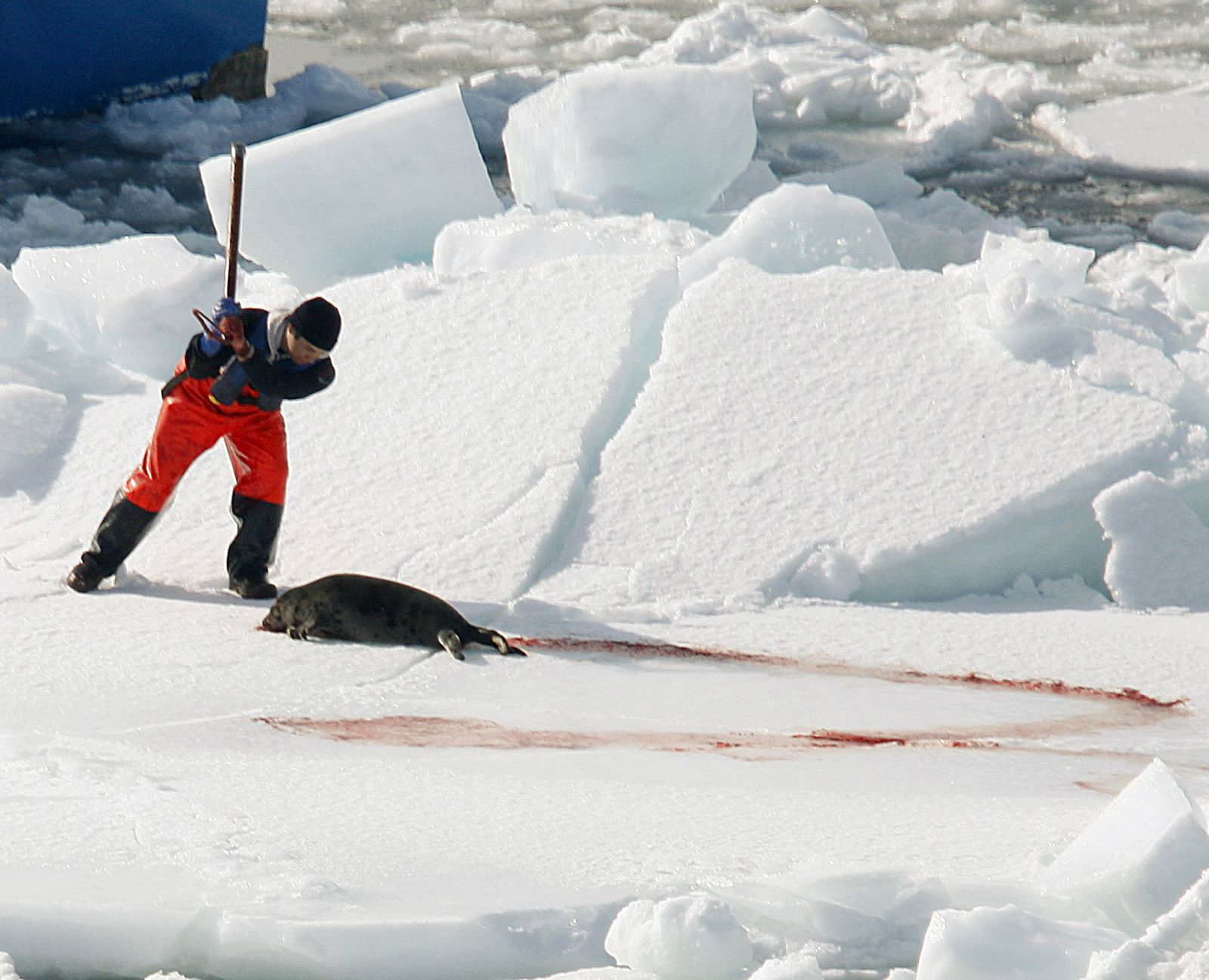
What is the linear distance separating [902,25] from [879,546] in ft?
30.3

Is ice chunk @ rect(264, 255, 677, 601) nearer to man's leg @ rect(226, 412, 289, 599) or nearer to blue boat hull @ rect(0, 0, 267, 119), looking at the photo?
man's leg @ rect(226, 412, 289, 599)

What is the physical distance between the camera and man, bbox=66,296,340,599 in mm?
3324

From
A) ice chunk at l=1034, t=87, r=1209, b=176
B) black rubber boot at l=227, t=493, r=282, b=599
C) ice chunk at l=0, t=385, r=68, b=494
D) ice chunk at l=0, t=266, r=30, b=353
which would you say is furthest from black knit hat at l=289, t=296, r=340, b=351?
ice chunk at l=1034, t=87, r=1209, b=176

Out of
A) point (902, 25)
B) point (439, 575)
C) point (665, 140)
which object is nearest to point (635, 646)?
point (439, 575)

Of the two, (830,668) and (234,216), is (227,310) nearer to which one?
(234,216)

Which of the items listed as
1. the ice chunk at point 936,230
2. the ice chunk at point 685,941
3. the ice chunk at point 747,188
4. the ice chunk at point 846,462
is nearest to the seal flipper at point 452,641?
the ice chunk at point 846,462

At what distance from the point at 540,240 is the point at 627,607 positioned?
1824 millimetres

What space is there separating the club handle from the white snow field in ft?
1.96

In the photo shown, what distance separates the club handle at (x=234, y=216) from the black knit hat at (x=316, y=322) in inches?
10.7

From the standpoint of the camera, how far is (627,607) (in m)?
3.42

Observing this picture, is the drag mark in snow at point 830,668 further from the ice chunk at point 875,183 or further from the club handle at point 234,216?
the ice chunk at point 875,183

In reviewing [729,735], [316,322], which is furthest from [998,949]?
[316,322]

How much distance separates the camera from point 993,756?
2611 mm

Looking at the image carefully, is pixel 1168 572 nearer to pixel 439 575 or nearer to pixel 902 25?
pixel 439 575
